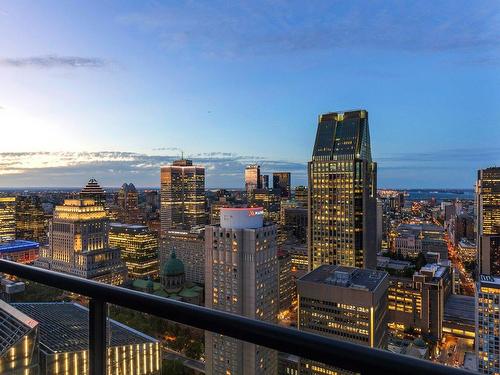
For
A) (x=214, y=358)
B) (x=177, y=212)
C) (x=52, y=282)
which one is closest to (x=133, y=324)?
(x=52, y=282)

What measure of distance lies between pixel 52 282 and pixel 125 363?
15.7 inches

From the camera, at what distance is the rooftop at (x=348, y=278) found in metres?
17.3

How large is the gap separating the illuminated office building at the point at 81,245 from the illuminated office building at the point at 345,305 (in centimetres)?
1848

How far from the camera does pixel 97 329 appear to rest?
1253mm

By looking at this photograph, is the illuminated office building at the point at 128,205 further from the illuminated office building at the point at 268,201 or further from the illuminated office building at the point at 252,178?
the illuminated office building at the point at 252,178

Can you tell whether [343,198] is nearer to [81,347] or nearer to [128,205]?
[81,347]

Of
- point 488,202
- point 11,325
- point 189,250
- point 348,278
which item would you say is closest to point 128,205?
point 189,250

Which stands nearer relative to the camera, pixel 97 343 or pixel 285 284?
pixel 97 343

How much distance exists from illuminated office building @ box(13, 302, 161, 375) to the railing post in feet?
0.06

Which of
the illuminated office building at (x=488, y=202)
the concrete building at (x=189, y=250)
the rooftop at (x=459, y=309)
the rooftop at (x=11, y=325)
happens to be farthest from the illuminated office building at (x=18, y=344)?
the illuminated office building at (x=488, y=202)

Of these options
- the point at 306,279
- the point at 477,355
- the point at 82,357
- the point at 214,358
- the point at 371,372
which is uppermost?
the point at 371,372

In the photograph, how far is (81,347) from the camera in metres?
1.32

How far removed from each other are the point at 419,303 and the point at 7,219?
51.5m

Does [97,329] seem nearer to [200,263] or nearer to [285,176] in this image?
[200,263]
